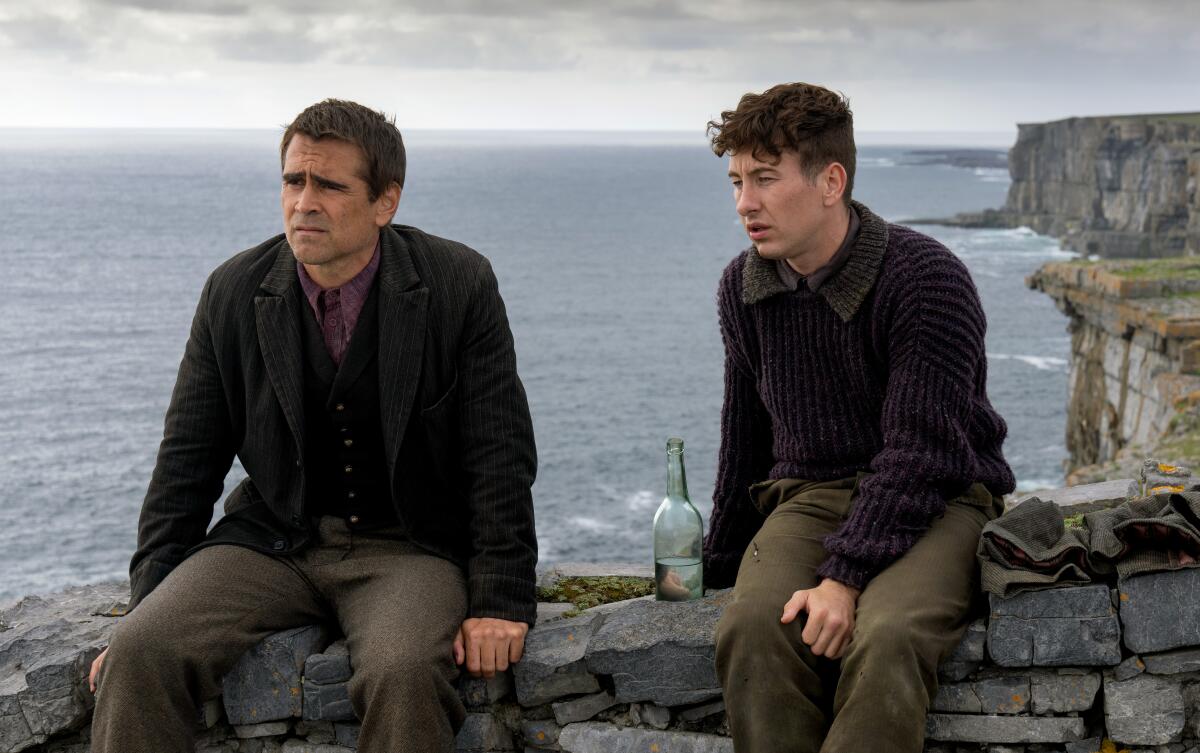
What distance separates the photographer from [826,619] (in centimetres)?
374

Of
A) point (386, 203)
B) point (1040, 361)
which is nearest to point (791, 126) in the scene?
point (386, 203)

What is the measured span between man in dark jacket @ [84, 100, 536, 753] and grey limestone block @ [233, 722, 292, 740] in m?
0.26

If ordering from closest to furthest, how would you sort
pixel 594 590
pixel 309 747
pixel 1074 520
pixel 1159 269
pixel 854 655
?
pixel 854 655 → pixel 309 747 → pixel 1074 520 → pixel 594 590 → pixel 1159 269

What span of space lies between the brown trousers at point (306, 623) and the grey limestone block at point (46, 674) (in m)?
0.41

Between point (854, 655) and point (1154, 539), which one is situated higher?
point (1154, 539)

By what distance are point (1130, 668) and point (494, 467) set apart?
2095 mm

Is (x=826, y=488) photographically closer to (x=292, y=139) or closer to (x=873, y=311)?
(x=873, y=311)

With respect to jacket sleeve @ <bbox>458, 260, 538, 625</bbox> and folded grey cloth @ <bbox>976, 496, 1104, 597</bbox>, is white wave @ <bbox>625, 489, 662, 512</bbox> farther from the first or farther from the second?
folded grey cloth @ <bbox>976, 496, 1104, 597</bbox>

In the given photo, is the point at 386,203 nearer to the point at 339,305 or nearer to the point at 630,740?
the point at 339,305

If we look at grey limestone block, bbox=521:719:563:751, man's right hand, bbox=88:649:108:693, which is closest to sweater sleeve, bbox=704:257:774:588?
grey limestone block, bbox=521:719:563:751

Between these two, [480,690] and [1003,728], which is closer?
[1003,728]

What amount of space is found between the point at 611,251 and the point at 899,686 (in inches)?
4183

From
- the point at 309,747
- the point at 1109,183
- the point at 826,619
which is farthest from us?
the point at 1109,183

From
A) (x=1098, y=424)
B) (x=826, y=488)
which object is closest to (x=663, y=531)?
(x=826, y=488)
